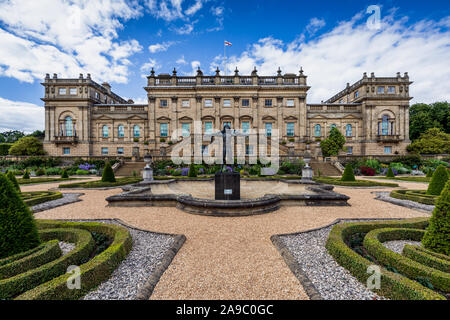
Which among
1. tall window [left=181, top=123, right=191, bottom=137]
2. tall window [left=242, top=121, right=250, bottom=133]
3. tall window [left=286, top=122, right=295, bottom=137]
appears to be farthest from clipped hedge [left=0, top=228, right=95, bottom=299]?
tall window [left=286, top=122, right=295, bottom=137]

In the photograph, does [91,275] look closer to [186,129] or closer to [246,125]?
[186,129]

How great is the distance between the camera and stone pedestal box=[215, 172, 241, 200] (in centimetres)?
809

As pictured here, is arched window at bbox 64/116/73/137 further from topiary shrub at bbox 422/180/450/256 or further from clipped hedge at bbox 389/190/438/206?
clipped hedge at bbox 389/190/438/206

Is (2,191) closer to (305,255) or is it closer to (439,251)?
(305,255)

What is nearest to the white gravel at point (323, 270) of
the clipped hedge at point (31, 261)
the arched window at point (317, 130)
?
the clipped hedge at point (31, 261)

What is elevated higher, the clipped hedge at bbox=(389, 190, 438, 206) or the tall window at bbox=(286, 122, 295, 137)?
the tall window at bbox=(286, 122, 295, 137)

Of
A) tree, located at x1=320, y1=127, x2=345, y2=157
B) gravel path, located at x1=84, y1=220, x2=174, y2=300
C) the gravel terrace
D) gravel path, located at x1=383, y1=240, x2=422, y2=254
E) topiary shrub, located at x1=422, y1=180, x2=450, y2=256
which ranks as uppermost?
tree, located at x1=320, y1=127, x2=345, y2=157

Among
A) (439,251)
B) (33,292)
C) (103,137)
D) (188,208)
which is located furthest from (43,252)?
(103,137)

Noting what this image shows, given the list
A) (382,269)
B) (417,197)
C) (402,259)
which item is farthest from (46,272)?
(417,197)

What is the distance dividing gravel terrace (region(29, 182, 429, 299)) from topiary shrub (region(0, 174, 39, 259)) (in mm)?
2524

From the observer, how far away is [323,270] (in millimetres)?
3404

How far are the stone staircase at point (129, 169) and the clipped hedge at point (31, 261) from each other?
1867 cm

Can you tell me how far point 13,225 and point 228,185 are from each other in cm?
617

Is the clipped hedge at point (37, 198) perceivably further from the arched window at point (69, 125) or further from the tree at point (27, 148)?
the tree at point (27, 148)
